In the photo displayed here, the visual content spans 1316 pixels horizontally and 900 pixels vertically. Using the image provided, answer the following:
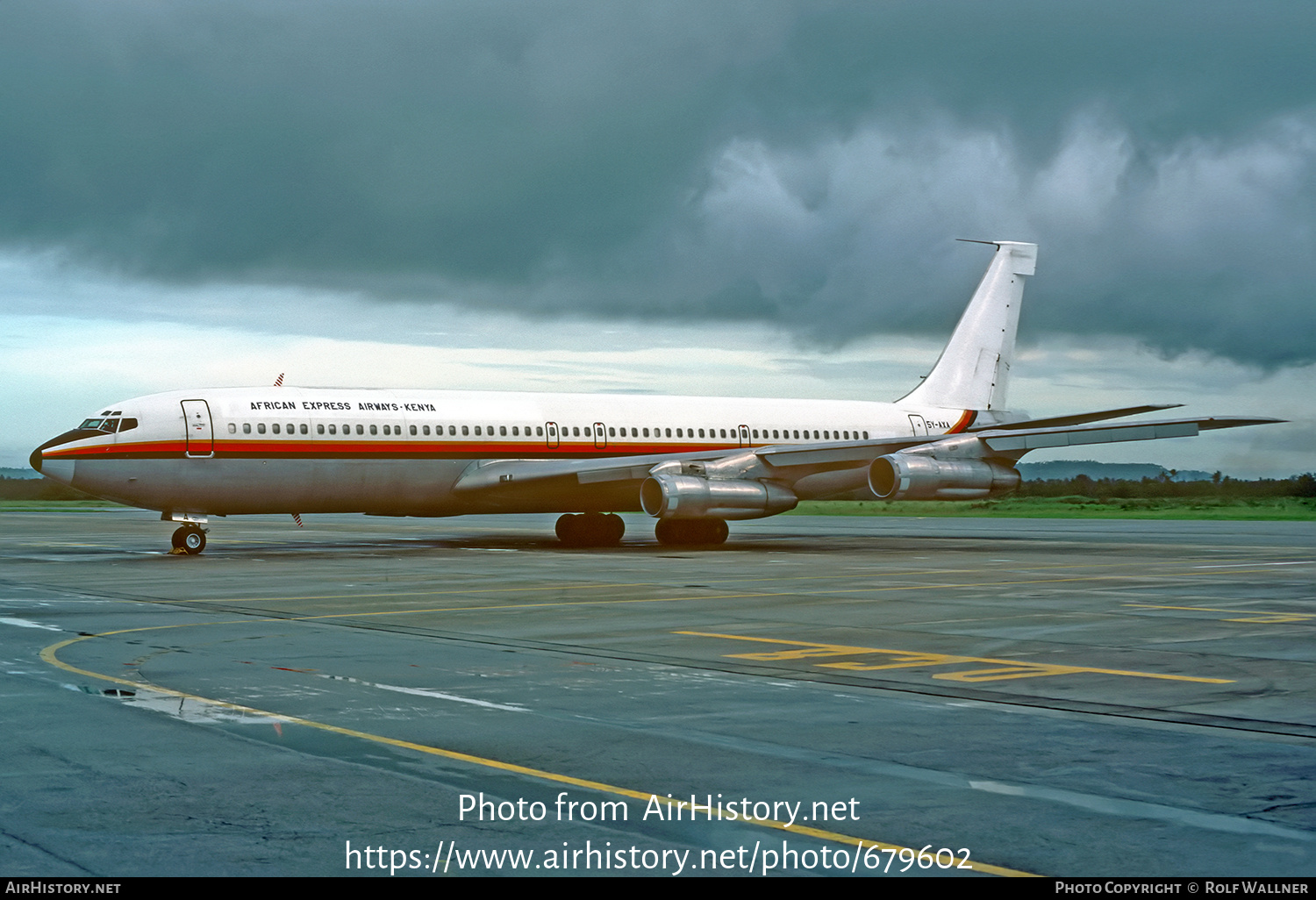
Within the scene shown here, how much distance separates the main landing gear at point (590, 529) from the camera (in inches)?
1524

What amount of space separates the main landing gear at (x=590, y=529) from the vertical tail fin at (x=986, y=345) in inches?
459

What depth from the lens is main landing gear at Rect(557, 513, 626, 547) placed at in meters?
38.7

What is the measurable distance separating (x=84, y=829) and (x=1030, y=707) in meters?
7.05

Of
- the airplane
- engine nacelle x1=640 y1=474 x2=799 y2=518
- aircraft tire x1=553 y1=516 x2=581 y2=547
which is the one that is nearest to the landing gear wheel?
the airplane

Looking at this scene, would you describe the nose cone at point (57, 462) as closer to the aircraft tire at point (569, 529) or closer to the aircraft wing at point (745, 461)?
the aircraft wing at point (745, 461)

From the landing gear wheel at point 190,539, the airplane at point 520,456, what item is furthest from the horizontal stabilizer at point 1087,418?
the landing gear wheel at point 190,539

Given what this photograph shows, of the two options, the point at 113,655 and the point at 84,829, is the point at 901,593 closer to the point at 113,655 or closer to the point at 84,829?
the point at 113,655

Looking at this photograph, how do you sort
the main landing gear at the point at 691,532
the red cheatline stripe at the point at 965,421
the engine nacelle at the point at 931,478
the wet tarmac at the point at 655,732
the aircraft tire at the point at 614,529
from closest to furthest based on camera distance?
the wet tarmac at the point at 655,732, the engine nacelle at the point at 931,478, the main landing gear at the point at 691,532, the aircraft tire at the point at 614,529, the red cheatline stripe at the point at 965,421

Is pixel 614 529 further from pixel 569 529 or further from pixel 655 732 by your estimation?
pixel 655 732

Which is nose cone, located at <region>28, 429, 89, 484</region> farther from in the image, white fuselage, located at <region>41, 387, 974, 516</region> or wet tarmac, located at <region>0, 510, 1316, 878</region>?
wet tarmac, located at <region>0, 510, 1316, 878</region>

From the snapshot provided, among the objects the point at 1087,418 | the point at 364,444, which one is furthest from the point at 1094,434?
the point at 364,444

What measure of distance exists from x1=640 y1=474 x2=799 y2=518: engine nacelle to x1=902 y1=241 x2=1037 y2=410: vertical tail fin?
11898 millimetres

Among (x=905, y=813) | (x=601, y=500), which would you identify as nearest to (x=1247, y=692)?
(x=905, y=813)

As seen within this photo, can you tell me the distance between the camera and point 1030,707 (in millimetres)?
10531
